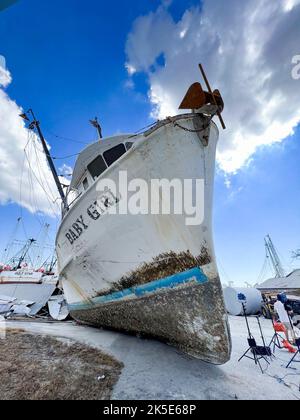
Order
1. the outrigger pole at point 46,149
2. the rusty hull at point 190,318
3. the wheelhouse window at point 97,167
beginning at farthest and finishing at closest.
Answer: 1. the outrigger pole at point 46,149
2. the wheelhouse window at point 97,167
3. the rusty hull at point 190,318

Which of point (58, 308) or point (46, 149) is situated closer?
point (46, 149)

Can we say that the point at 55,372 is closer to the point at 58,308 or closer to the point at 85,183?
the point at 85,183

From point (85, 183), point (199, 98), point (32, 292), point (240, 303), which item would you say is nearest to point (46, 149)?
point (85, 183)

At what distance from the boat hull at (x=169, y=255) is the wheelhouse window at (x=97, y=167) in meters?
1.14

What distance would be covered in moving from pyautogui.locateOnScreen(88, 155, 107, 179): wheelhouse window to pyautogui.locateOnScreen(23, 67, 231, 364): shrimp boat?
3.62ft

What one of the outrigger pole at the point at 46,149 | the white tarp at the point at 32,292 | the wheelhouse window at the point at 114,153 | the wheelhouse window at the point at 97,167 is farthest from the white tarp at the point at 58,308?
the wheelhouse window at the point at 114,153

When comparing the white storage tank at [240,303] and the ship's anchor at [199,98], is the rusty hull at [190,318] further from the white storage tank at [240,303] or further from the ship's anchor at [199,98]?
the white storage tank at [240,303]

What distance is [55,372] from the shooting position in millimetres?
3229

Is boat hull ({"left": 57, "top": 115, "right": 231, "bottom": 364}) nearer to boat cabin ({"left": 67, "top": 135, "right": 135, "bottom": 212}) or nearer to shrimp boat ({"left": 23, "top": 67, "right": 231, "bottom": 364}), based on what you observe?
shrimp boat ({"left": 23, "top": 67, "right": 231, "bottom": 364})

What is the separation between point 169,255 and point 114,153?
2971 mm

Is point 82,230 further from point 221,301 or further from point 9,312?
point 9,312

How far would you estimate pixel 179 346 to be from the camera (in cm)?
409

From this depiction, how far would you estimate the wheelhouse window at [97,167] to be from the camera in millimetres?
5465
